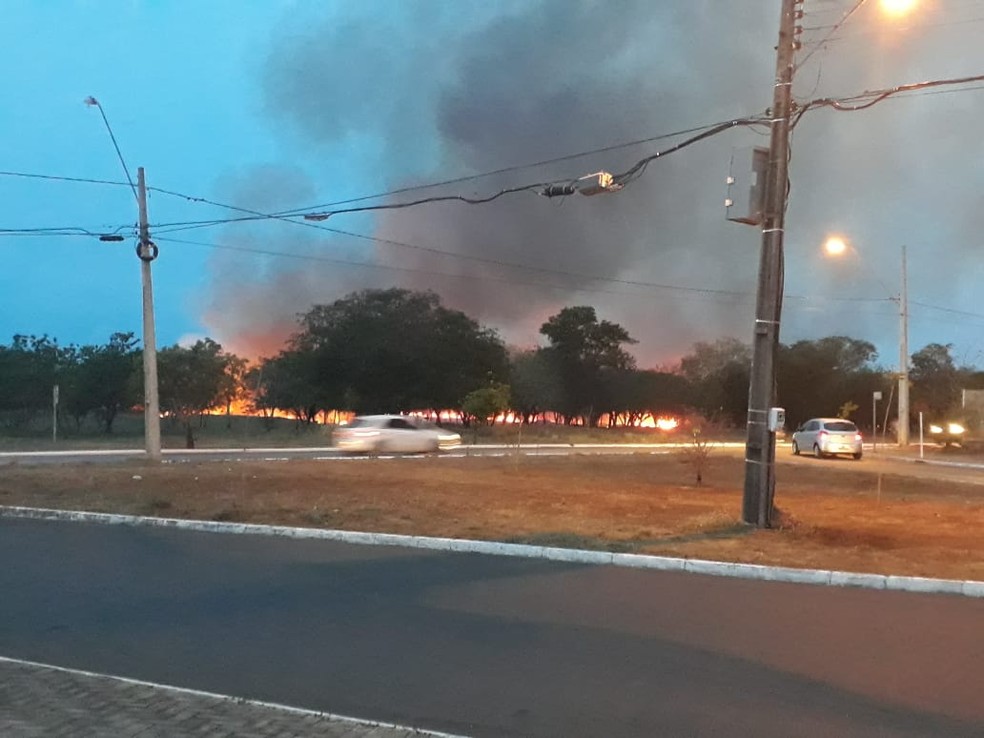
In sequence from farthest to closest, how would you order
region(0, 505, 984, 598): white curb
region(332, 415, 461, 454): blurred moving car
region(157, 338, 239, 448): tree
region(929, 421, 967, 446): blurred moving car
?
region(157, 338, 239, 448): tree < region(929, 421, 967, 446): blurred moving car < region(332, 415, 461, 454): blurred moving car < region(0, 505, 984, 598): white curb

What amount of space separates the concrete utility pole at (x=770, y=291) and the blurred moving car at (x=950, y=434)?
116ft

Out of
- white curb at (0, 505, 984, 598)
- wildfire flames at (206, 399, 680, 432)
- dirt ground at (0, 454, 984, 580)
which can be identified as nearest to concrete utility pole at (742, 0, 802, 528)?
dirt ground at (0, 454, 984, 580)

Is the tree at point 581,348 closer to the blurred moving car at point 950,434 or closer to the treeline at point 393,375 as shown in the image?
the treeline at point 393,375

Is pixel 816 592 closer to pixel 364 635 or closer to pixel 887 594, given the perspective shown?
pixel 887 594

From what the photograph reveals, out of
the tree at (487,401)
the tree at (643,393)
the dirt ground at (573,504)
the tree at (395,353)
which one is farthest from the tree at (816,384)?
the dirt ground at (573,504)

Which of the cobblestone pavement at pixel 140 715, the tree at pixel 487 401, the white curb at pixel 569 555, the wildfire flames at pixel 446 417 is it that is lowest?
the wildfire flames at pixel 446 417

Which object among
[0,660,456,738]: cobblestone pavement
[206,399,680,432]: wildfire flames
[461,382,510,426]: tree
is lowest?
[206,399,680,432]: wildfire flames

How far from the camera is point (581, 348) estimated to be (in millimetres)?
70250

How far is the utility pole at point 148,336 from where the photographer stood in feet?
84.5

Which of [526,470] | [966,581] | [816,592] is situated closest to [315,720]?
[816,592]

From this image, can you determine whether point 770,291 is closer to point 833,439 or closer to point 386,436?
point 386,436

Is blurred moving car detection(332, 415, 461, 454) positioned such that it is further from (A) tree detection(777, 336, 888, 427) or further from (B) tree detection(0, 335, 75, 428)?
(A) tree detection(777, 336, 888, 427)

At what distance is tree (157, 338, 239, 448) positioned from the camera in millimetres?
52938

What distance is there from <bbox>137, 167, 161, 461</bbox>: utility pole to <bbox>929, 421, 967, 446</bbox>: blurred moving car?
1405 inches
